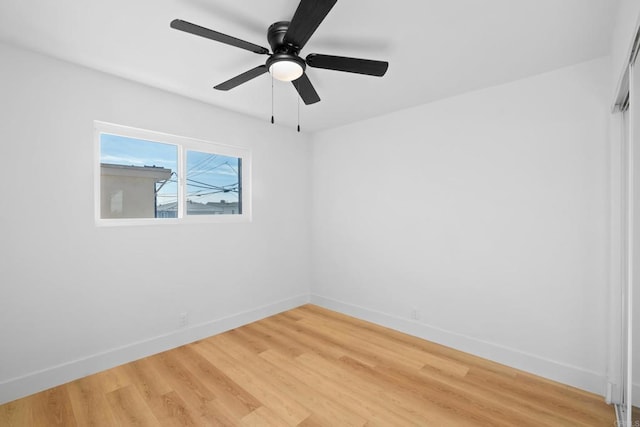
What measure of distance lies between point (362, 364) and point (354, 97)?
2517 mm

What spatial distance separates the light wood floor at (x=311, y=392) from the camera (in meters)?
1.90

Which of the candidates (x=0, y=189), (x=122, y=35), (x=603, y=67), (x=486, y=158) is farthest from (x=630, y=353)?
(x=0, y=189)

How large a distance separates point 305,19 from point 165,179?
223 cm

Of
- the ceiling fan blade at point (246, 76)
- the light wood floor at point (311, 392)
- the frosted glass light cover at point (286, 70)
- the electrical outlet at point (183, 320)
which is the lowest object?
the light wood floor at point (311, 392)

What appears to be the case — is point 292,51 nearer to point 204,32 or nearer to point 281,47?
point 281,47

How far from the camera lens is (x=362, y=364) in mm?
2580

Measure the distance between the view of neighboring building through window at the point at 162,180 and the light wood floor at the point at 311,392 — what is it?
1.39 metres

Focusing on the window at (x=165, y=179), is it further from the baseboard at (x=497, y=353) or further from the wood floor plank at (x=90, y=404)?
the baseboard at (x=497, y=353)

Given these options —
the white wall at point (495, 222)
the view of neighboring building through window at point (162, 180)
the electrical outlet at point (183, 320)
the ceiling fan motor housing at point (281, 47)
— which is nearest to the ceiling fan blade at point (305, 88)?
the ceiling fan motor housing at point (281, 47)

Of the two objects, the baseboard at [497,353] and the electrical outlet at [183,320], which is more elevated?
the electrical outlet at [183,320]

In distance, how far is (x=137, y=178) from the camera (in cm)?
A: 277

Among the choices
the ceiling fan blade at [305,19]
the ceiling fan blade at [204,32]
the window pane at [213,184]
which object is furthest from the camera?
the window pane at [213,184]

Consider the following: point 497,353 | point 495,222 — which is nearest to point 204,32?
point 495,222

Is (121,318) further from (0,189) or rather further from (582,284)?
(582,284)
